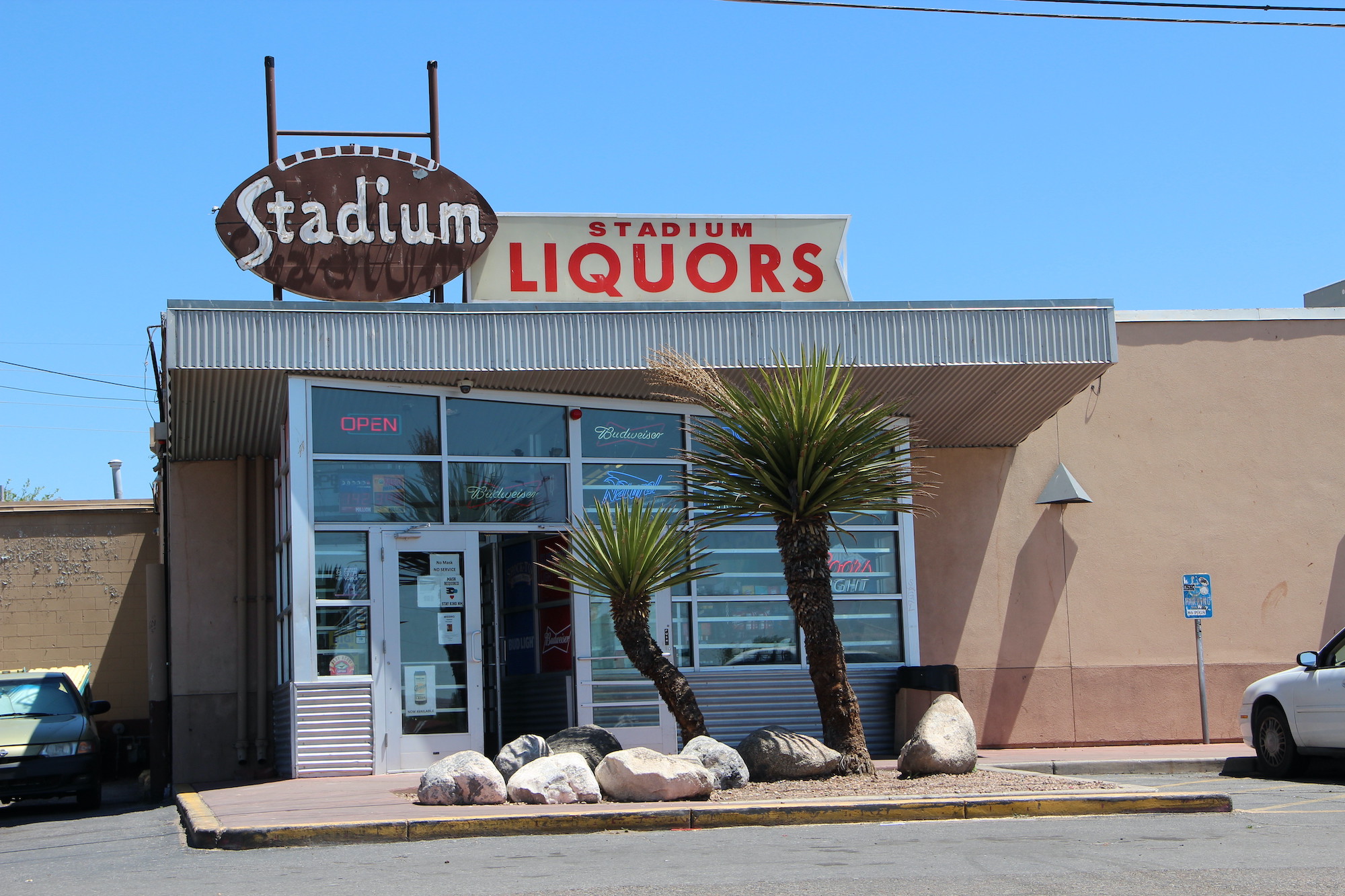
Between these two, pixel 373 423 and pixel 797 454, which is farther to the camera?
pixel 373 423

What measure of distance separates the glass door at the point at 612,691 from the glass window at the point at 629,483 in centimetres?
106

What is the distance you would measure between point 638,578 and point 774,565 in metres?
3.52

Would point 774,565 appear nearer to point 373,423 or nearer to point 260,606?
point 373,423

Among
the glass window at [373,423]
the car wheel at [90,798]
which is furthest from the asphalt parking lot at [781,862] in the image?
the glass window at [373,423]

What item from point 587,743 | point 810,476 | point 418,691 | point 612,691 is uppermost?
point 810,476

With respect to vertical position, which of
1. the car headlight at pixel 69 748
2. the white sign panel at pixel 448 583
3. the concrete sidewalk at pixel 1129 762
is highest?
the white sign panel at pixel 448 583

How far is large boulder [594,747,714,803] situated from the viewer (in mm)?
9328

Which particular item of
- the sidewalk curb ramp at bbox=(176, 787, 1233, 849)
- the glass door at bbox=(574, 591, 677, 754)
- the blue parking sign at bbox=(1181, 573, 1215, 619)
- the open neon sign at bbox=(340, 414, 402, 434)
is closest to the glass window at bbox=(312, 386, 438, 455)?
the open neon sign at bbox=(340, 414, 402, 434)

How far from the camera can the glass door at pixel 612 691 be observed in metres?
13.4

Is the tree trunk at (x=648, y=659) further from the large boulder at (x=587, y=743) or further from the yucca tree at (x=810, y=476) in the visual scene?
the yucca tree at (x=810, y=476)

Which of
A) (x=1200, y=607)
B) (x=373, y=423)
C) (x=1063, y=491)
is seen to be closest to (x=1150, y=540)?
(x=1200, y=607)

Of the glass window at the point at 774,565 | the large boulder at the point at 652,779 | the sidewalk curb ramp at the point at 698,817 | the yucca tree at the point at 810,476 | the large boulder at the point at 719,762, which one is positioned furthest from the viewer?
the glass window at the point at 774,565

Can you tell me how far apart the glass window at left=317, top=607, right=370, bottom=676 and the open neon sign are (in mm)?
1705

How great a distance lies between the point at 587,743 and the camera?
35.6ft
